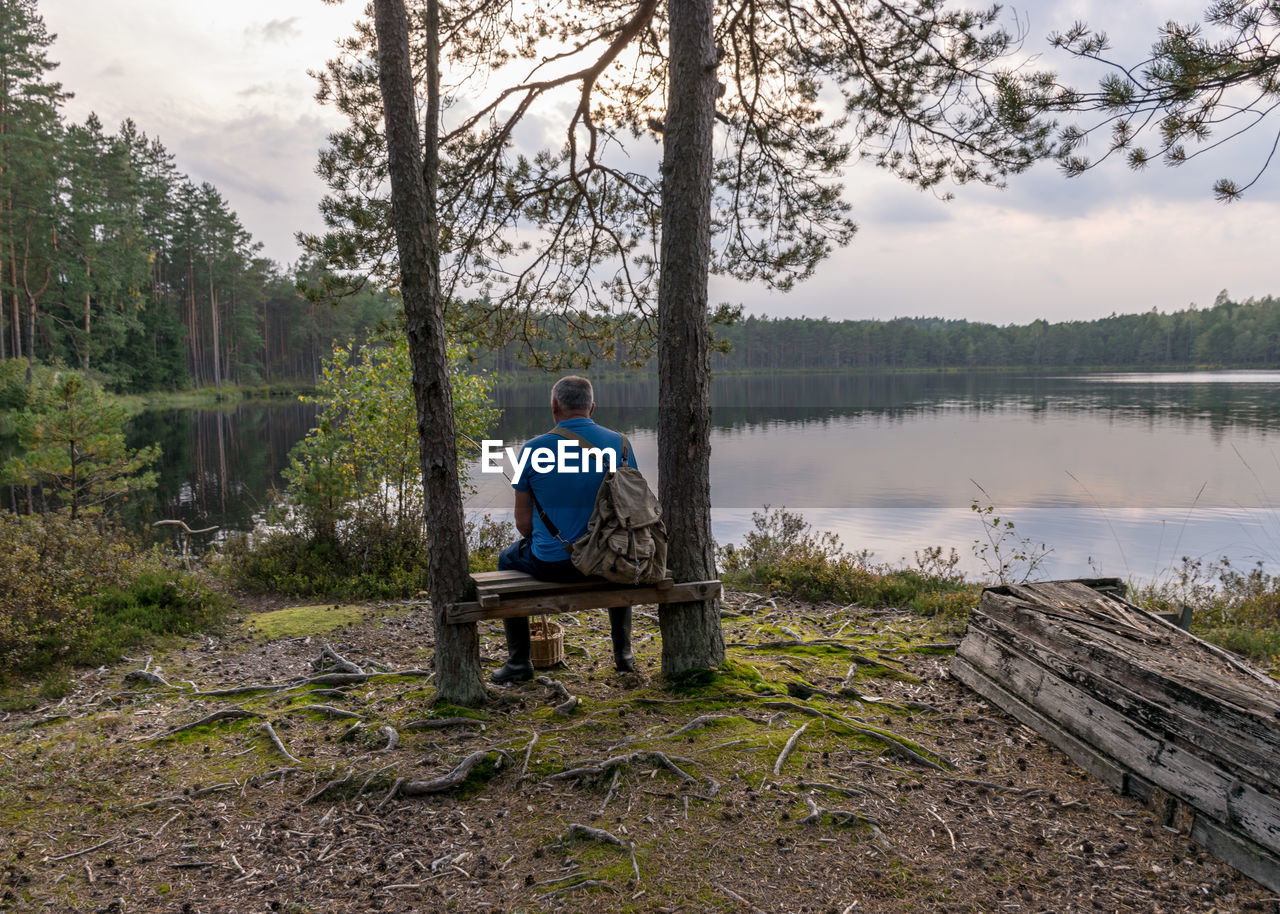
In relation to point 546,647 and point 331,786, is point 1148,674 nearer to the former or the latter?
point 546,647

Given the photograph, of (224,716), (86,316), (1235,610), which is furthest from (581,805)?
(86,316)

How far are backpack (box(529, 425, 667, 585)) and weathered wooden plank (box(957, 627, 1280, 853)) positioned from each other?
84.3 inches

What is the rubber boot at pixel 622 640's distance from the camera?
4.87m

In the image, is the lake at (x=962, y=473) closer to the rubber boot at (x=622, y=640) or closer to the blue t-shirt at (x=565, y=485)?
the rubber boot at (x=622, y=640)

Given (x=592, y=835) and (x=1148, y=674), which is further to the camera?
(x=1148, y=674)

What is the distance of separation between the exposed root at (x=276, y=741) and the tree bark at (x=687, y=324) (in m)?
2.13

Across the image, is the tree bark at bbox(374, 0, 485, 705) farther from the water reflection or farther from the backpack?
the water reflection

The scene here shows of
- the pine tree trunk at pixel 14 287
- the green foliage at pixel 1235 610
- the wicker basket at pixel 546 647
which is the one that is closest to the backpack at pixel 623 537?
the wicker basket at pixel 546 647

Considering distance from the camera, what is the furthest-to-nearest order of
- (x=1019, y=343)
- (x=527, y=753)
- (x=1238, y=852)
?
(x=1019, y=343) < (x=527, y=753) < (x=1238, y=852)

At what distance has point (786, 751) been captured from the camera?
12.0 ft

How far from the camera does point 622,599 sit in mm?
4195

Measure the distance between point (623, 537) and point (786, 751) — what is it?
4.50ft

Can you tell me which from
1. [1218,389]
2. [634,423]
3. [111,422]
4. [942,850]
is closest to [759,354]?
[1218,389]

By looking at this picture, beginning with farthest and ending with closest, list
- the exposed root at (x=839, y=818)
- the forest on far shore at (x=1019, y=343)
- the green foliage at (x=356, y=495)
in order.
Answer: the forest on far shore at (x=1019, y=343), the green foliage at (x=356, y=495), the exposed root at (x=839, y=818)
